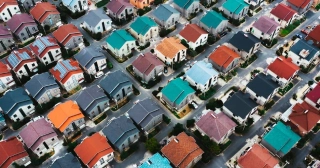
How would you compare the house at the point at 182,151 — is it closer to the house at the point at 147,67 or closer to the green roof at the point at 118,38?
the house at the point at 147,67

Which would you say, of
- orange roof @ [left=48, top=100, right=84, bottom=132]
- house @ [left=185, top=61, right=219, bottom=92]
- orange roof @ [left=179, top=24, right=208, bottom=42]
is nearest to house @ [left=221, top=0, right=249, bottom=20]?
orange roof @ [left=179, top=24, right=208, bottom=42]

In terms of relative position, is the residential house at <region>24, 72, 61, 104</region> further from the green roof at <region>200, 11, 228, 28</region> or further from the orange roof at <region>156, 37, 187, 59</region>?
the green roof at <region>200, 11, 228, 28</region>

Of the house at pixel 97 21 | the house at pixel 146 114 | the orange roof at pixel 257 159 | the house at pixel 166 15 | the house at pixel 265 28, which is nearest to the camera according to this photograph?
the orange roof at pixel 257 159

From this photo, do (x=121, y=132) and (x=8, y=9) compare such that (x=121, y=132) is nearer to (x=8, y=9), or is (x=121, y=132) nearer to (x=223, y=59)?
(x=223, y=59)

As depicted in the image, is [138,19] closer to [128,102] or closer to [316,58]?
[128,102]

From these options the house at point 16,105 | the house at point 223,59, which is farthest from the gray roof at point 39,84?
the house at point 223,59

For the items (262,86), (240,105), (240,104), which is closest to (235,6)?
(262,86)
